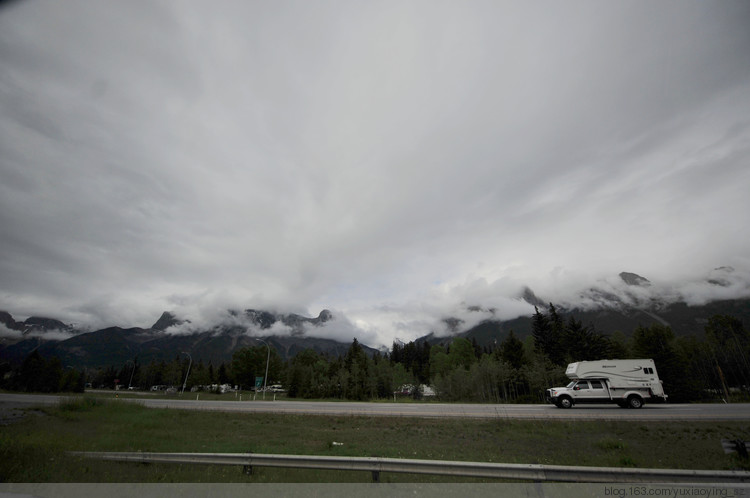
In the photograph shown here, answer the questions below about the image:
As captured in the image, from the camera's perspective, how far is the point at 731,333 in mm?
76688

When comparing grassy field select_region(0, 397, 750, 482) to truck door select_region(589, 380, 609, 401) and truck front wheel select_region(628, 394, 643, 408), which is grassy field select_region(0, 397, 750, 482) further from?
truck door select_region(589, 380, 609, 401)

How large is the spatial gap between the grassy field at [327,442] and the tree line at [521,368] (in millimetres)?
28860

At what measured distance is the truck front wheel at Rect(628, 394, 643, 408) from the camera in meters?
26.1

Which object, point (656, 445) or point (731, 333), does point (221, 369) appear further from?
point (731, 333)

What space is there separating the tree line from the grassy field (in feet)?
94.7

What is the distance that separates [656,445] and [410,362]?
12227cm

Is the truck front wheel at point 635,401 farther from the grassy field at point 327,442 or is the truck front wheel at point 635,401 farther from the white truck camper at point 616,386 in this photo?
the grassy field at point 327,442

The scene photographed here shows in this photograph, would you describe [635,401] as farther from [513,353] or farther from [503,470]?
[513,353]

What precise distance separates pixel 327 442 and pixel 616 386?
85.2 feet

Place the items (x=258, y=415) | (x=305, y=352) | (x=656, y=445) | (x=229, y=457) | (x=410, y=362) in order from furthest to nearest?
(x=410, y=362)
(x=305, y=352)
(x=258, y=415)
(x=656, y=445)
(x=229, y=457)

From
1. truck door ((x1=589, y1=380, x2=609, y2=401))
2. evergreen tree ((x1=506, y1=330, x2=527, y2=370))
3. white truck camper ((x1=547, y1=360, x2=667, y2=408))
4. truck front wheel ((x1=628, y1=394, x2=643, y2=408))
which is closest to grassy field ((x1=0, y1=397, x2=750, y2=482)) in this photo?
truck front wheel ((x1=628, y1=394, x2=643, y2=408))

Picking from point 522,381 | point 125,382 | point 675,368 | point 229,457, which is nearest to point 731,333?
point 675,368

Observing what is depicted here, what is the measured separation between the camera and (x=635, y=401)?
26328 millimetres

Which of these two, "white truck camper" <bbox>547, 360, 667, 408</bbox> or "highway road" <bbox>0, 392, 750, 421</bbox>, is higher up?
"white truck camper" <bbox>547, 360, 667, 408</bbox>
